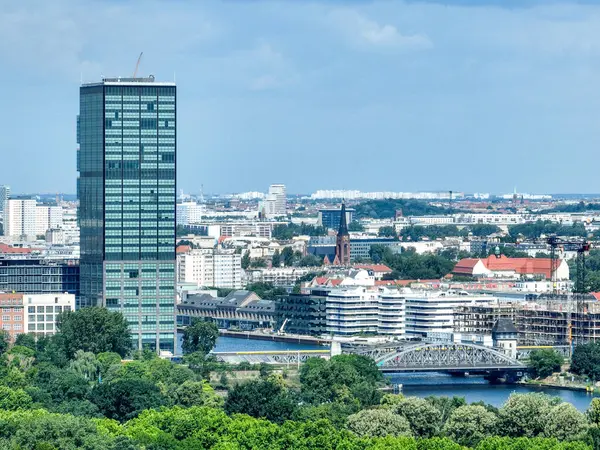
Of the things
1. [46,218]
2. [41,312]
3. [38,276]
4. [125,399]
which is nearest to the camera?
[125,399]

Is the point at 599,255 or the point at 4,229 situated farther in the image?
the point at 4,229

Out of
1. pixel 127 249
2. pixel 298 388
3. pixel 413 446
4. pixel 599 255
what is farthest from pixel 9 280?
pixel 599 255

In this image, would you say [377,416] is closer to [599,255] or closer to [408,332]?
[408,332]

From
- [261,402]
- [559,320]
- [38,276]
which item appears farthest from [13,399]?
[559,320]

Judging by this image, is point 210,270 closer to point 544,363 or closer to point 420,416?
point 544,363

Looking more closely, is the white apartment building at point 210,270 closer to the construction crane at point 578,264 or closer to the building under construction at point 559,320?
the construction crane at point 578,264

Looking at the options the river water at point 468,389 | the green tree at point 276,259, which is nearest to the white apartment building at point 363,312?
the river water at point 468,389
